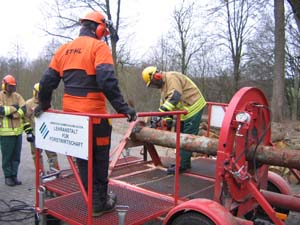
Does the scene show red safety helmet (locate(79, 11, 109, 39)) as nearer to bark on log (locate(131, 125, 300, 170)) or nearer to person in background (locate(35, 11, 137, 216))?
person in background (locate(35, 11, 137, 216))

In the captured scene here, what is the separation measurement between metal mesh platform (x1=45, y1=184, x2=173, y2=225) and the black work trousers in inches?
8.5

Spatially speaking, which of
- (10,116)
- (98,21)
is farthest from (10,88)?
(98,21)

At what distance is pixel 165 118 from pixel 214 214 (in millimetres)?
2716

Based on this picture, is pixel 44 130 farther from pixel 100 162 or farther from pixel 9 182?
pixel 9 182

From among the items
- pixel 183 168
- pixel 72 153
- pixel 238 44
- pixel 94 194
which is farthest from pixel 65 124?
pixel 238 44

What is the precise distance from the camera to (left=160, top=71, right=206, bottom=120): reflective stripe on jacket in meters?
5.76

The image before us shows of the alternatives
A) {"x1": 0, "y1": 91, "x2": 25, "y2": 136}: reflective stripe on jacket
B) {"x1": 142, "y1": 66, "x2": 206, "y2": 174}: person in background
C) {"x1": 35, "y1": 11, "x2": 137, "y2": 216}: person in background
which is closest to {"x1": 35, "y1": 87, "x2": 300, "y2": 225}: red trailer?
{"x1": 35, "y1": 11, "x2": 137, "y2": 216}: person in background

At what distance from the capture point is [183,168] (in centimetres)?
592

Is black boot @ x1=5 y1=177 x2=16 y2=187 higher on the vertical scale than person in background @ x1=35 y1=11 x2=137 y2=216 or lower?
lower

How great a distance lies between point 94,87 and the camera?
3.67m

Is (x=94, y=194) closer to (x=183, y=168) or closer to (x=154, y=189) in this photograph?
(x=154, y=189)

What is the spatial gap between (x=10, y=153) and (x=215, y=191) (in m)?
4.77

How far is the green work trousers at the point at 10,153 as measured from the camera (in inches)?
277

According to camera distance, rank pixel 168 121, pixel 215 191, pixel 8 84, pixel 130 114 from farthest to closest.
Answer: pixel 8 84 → pixel 168 121 → pixel 215 191 → pixel 130 114
